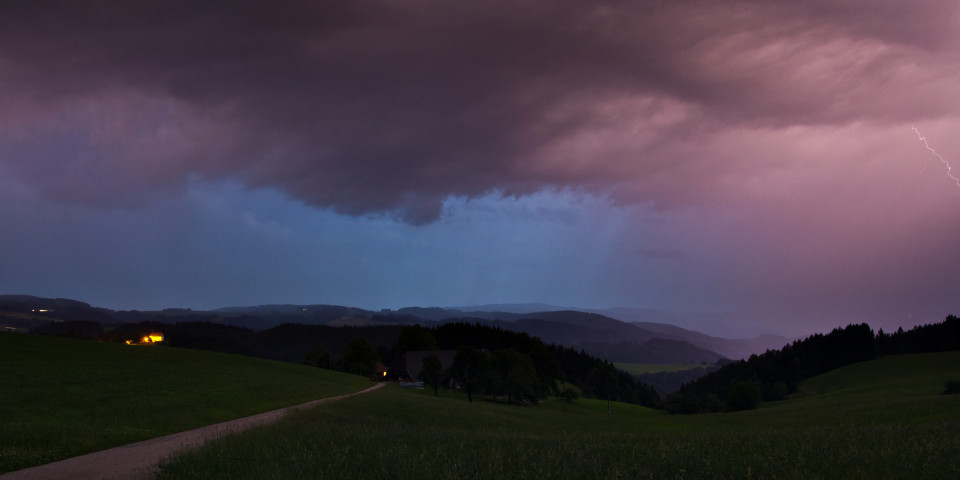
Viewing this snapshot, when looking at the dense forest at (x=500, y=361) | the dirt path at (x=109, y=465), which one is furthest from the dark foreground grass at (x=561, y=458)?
the dense forest at (x=500, y=361)

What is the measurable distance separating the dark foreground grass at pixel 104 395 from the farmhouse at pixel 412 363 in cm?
4260

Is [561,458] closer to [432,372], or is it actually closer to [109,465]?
[109,465]

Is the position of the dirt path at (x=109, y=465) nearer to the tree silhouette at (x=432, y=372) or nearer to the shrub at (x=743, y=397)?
the tree silhouette at (x=432, y=372)

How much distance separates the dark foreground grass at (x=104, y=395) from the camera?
20422 millimetres

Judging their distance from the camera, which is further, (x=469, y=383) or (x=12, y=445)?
(x=469, y=383)

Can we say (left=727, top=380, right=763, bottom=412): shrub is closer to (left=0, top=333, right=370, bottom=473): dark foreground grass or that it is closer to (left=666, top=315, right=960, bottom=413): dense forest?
(left=666, top=315, right=960, bottom=413): dense forest

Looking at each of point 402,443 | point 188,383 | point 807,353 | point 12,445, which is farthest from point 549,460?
point 807,353

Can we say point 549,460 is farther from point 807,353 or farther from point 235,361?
point 807,353

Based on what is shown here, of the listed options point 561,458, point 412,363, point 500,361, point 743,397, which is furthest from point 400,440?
point 412,363

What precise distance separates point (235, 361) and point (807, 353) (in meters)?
133

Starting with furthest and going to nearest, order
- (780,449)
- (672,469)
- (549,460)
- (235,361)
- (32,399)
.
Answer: (235,361) < (32,399) < (780,449) < (549,460) < (672,469)

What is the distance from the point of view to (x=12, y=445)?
60.5 feet

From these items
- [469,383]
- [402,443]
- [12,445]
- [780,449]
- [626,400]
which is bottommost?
[626,400]

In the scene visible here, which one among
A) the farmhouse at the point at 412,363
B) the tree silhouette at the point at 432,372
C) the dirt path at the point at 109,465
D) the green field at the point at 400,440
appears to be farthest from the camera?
Result: the farmhouse at the point at 412,363
